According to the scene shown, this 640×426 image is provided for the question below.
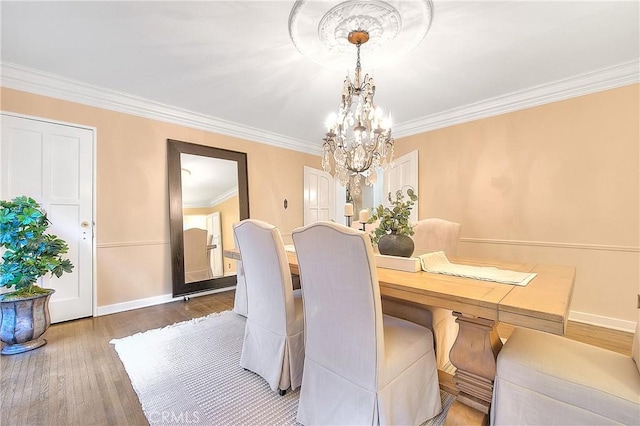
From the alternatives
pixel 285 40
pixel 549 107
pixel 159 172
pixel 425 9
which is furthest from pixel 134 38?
pixel 549 107

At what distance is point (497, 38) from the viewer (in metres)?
2.02

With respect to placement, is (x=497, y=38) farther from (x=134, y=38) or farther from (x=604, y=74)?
(x=134, y=38)

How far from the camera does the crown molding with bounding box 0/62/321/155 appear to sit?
8.16ft

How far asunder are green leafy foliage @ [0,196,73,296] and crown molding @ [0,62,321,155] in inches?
48.2

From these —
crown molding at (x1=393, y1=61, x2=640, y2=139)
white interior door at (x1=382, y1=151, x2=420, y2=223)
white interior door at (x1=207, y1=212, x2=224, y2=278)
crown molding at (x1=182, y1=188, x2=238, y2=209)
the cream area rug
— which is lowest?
the cream area rug

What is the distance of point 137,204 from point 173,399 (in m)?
2.37

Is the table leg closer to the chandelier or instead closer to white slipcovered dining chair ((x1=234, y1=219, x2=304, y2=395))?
white slipcovered dining chair ((x1=234, y1=219, x2=304, y2=395))

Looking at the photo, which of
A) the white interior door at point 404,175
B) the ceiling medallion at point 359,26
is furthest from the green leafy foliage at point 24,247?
the white interior door at point 404,175

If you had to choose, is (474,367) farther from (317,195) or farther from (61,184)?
(317,195)

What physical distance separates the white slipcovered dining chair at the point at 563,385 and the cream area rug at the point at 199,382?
0.46 meters

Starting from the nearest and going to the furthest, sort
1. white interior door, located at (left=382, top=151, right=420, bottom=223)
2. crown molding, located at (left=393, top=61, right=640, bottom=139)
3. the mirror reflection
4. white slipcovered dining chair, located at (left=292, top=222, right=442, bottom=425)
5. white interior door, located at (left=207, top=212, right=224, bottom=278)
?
white slipcovered dining chair, located at (left=292, top=222, right=442, bottom=425) → crown molding, located at (left=393, top=61, right=640, bottom=139) → the mirror reflection → white interior door, located at (left=207, top=212, right=224, bottom=278) → white interior door, located at (left=382, top=151, right=420, bottom=223)

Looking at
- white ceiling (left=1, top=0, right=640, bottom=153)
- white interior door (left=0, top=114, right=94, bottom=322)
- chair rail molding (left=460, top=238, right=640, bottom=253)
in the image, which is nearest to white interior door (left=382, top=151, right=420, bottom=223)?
white ceiling (left=1, top=0, right=640, bottom=153)

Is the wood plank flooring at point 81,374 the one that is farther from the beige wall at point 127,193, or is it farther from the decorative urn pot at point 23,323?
the beige wall at point 127,193

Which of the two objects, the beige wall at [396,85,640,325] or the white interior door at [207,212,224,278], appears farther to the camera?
the white interior door at [207,212,224,278]
